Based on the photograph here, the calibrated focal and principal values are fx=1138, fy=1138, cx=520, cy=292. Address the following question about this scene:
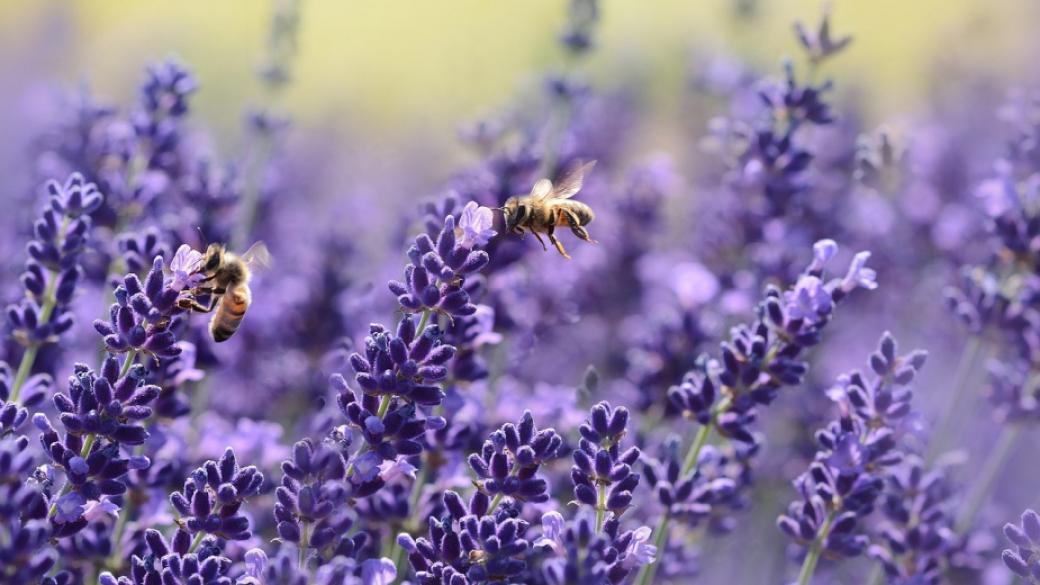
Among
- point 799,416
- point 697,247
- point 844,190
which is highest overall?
point 844,190

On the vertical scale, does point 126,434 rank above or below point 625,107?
below

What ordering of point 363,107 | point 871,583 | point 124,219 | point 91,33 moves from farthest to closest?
point 91,33 < point 363,107 < point 124,219 < point 871,583

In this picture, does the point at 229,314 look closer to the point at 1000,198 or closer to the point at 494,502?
the point at 494,502

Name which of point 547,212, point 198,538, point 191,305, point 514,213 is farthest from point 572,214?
point 198,538

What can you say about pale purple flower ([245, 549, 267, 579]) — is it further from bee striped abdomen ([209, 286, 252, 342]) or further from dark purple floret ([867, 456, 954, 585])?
dark purple floret ([867, 456, 954, 585])

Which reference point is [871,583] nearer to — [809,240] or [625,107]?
[809,240]

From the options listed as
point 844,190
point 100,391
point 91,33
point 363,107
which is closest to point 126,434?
point 100,391

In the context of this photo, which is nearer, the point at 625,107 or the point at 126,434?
the point at 126,434
